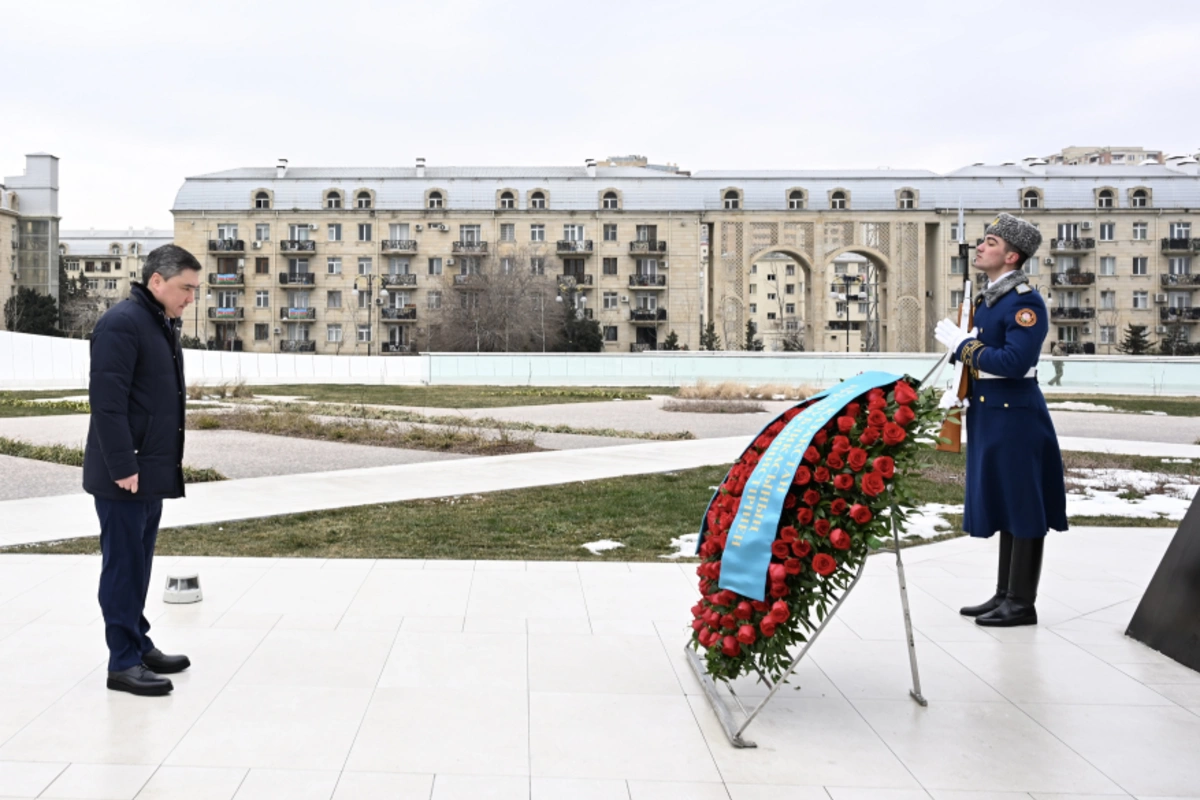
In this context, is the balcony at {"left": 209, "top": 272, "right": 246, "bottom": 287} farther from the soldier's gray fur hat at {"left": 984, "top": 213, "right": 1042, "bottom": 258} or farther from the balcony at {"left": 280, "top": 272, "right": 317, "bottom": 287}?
the soldier's gray fur hat at {"left": 984, "top": 213, "right": 1042, "bottom": 258}

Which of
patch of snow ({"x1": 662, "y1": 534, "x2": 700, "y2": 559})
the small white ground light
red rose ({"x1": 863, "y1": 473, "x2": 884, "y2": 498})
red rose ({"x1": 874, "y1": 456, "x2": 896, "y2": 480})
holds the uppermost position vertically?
red rose ({"x1": 874, "y1": 456, "x2": 896, "y2": 480})

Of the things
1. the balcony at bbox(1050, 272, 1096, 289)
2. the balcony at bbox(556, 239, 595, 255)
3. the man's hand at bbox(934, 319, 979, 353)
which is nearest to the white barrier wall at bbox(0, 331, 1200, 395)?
the balcony at bbox(556, 239, 595, 255)

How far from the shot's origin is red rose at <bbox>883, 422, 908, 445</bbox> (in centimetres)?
396

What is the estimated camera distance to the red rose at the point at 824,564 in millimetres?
3984

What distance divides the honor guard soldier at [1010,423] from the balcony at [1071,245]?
254 ft

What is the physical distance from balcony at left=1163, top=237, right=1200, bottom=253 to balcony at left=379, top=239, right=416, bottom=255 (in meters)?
55.9

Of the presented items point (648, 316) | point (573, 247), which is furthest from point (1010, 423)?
point (573, 247)

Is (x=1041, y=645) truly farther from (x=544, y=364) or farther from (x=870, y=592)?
(x=544, y=364)

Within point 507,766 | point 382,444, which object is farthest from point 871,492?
point 382,444

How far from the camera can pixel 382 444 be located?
16.8 m

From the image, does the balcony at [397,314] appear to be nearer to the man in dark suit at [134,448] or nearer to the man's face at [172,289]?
the man's face at [172,289]

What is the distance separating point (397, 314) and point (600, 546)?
226ft

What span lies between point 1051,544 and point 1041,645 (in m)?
3.04

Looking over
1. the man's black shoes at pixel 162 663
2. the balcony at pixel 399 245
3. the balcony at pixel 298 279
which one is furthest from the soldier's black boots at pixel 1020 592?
the balcony at pixel 298 279
